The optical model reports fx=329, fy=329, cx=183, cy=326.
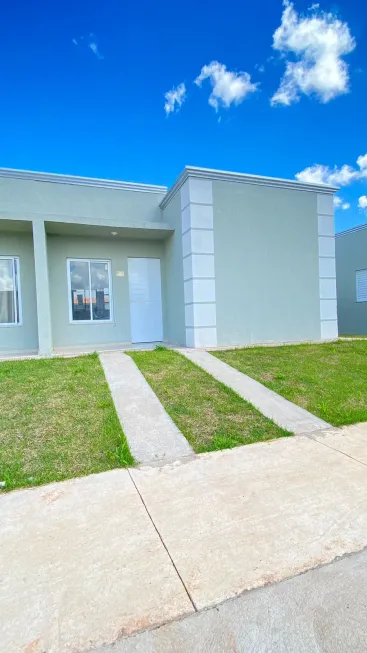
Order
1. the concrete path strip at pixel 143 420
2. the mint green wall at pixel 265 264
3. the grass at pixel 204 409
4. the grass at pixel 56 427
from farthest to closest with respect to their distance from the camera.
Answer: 1. the mint green wall at pixel 265 264
2. the grass at pixel 204 409
3. the concrete path strip at pixel 143 420
4. the grass at pixel 56 427

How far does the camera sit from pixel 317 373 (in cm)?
631

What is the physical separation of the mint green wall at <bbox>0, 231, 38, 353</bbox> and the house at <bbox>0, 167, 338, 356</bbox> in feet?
0.09

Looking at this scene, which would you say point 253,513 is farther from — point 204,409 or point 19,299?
point 19,299

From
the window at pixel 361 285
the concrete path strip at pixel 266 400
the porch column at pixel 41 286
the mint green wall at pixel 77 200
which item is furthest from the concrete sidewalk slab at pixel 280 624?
the window at pixel 361 285

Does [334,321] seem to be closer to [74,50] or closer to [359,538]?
[359,538]

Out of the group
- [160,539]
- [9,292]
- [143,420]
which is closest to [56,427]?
[143,420]

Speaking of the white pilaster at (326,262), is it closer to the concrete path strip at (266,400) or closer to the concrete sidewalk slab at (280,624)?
the concrete path strip at (266,400)

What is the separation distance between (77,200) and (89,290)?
2696 mm

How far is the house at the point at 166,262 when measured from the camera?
834 centimetres

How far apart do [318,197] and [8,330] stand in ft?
31.6

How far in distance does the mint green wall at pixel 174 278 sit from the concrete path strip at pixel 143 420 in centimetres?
309

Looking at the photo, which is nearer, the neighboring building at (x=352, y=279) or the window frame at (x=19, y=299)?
the window frame at (x=19, y=299)

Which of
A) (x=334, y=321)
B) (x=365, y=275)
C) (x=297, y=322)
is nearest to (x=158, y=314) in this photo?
(x=297, y=322)

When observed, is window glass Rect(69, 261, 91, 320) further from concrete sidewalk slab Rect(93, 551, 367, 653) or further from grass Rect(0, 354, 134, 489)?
concrete sidewalk slab Rect(93, 551, 367, 653)
